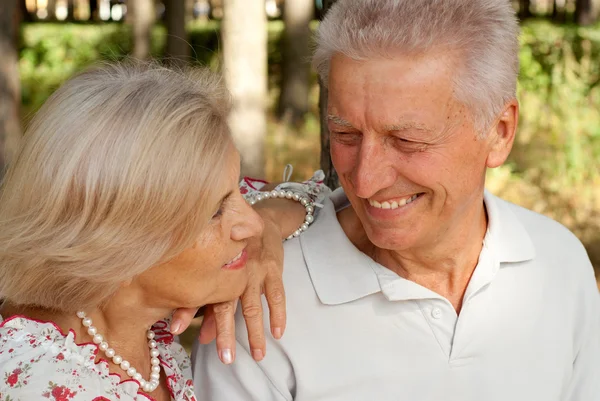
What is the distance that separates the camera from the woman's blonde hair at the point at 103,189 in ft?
6.89

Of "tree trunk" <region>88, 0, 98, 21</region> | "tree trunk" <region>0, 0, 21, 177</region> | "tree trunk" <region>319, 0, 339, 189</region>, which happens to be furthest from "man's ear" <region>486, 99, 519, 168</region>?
"tree trunk" <region>88, 0, 98, 21</region>

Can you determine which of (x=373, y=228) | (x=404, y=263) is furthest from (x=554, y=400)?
(x=373, y=228)

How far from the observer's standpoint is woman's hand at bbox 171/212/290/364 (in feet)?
7.80

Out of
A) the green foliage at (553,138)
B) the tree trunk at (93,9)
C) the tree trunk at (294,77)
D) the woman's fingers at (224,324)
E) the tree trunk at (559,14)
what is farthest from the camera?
the tree trunk at (93,9)

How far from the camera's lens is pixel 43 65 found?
17.9 m

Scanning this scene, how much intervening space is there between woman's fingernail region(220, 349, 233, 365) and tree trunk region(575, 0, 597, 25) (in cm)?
1466

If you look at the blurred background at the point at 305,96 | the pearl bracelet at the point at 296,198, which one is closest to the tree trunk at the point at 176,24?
the blurred background at the point at 305,96

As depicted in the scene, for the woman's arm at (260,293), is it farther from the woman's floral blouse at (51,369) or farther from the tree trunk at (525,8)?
the tree trunk at (525,8)

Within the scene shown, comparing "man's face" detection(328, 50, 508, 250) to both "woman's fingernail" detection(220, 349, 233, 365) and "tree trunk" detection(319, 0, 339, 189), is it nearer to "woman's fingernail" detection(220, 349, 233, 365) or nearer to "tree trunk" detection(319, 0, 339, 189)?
"woman's fingernail" detection(220, 349, 233, 365)

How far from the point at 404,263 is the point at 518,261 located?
0.37m

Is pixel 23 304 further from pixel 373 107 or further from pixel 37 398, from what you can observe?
pixel 373 107

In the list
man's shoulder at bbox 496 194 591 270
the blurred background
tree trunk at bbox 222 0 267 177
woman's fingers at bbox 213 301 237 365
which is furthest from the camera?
the blurred background

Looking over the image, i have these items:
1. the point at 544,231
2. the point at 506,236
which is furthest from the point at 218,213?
the point at 544,231

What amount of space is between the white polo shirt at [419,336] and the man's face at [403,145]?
0.70 feet
